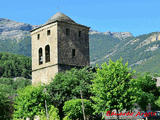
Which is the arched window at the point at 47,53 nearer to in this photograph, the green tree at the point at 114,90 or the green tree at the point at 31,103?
the green tree at the point at 31,103

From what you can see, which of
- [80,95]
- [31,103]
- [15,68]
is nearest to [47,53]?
[80,95]

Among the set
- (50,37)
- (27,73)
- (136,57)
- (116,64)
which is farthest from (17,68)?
(116,64)

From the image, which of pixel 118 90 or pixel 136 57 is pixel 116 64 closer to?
pixel 118 90

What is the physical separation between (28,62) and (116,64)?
118 meters

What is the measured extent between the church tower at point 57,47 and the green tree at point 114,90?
7.55 metres

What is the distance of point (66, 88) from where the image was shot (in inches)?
1148

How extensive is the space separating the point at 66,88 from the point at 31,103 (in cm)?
366

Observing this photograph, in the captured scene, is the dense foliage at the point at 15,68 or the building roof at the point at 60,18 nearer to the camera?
the building roof at the point at 60,18

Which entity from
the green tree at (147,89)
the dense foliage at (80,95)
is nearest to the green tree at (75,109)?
the dense foliage at (80,95)

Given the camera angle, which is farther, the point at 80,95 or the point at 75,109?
the point at 80,95

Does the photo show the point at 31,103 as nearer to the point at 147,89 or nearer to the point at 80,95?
the point at 80,95

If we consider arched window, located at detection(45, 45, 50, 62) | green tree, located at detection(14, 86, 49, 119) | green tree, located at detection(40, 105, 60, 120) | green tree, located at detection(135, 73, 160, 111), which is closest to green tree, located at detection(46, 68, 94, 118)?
green tree, located at detection(14, 86, 49, 119)

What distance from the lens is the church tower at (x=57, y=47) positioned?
31953 millimetres

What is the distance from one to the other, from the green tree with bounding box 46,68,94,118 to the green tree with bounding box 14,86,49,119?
4.15 feet
